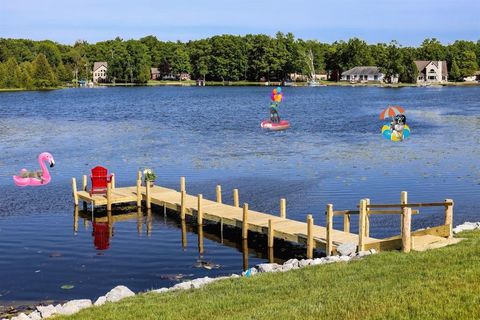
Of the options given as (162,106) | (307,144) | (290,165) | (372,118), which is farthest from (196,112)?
(290,165)

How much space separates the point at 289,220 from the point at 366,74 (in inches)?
6664

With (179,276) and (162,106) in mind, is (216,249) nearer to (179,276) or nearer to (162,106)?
(179,276)

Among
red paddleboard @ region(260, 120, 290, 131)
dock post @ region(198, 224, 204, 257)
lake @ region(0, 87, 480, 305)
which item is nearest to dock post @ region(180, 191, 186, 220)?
lake @ region(0, 87, 480, 305)

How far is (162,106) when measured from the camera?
10325 centimetres

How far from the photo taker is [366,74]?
188 meters

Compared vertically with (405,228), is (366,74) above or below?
above

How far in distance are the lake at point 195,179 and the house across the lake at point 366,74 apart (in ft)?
366

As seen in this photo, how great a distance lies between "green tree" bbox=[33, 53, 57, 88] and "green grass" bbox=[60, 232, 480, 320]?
16242 cm

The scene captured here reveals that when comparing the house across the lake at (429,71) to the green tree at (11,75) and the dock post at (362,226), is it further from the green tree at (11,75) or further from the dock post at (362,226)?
the dock post at (362,226)

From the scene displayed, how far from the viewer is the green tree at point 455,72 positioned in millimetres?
188000

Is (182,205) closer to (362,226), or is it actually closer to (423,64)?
(362,226)

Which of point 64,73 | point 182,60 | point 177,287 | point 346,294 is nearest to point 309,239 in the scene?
point 177,287

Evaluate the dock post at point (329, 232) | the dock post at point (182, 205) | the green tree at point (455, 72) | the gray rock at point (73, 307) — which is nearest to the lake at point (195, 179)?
the dock post at point (182, 205)

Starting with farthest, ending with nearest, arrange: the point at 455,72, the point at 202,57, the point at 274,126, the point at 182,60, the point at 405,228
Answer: the point at 182,60 < the point at 202,57 < the point at 455,72 < the point at 274,126 < the point at 405,228
